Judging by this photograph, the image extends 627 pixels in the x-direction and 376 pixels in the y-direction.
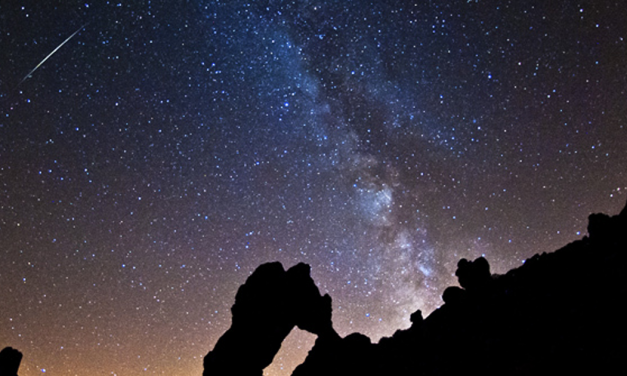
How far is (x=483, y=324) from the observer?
17.4 meters

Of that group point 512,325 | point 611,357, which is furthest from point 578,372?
point 512,325

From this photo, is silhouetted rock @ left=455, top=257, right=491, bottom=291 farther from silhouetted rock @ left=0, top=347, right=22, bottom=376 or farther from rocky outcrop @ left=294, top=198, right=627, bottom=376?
silhouetted rock @ left=0, top=347, right=22, bottom=376

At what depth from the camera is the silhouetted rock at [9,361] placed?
23.8 metres

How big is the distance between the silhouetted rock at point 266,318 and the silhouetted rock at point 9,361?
13713mm

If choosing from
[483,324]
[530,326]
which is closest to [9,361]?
[483,324]

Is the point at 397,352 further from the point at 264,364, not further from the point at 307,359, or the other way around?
the point at 264,364

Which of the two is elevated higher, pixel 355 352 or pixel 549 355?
pixel 355 352

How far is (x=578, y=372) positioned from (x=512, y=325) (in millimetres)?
6687

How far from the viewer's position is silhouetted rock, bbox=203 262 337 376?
23.5 meters

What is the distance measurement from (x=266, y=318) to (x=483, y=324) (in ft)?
45.8

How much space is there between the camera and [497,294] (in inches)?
811

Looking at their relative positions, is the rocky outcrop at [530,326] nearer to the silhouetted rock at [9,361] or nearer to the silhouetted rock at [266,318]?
the silhouetted rock at [266,318]

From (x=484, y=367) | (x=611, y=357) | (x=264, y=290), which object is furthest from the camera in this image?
(x=264, y=290)

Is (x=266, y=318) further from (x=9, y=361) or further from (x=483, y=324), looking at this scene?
(x=9, y=361)
